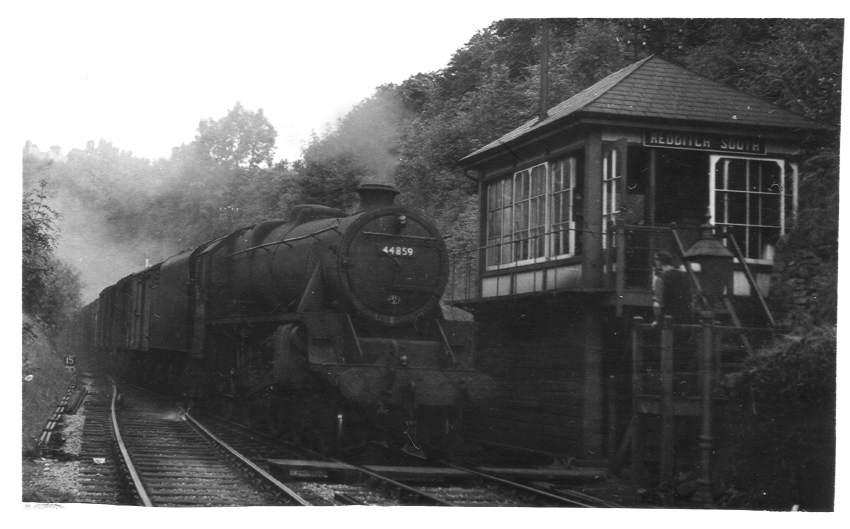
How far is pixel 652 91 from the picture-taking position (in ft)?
28.7

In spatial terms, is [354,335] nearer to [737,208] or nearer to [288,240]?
[288,240]

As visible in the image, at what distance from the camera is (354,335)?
8883mm

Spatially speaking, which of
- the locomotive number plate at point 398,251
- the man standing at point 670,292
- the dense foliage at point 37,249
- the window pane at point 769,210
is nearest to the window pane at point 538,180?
the locomotive number plate at point 398,251

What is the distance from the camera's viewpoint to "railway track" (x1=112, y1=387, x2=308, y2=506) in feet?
22.8

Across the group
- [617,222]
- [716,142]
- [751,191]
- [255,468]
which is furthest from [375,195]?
[751,191]

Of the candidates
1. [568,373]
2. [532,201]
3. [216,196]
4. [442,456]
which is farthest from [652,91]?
[216,196]

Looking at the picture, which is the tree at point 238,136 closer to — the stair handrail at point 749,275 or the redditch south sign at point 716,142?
the redditch south sign at point 716,142

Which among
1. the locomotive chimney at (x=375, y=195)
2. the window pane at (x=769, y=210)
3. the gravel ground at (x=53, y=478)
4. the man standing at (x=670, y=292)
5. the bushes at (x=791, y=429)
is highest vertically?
the locomotive chimney at (x=375, y=195)

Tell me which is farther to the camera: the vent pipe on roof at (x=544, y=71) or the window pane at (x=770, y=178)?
the window pane at (x=770, y=178)

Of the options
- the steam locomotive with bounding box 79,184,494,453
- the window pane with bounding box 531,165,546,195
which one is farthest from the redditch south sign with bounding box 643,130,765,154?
the steam locomotive with bounding box 79,184,494,453

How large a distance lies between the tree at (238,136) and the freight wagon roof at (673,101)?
2.82m

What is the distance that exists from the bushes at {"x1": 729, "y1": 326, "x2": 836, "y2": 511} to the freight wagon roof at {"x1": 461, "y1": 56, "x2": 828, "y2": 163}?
2.28 metres

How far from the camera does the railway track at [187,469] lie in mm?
6949

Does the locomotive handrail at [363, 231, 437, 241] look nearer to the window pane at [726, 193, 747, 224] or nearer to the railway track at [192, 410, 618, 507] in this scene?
the railway track at [192, 410, 618, 507]
